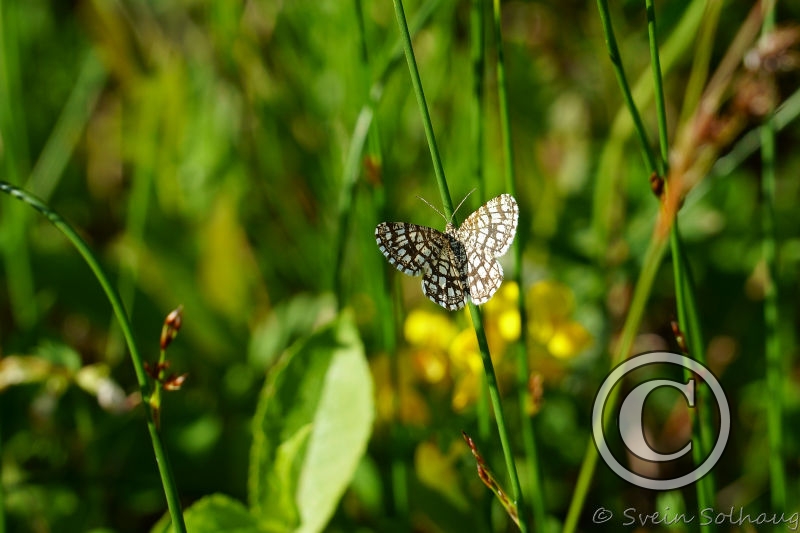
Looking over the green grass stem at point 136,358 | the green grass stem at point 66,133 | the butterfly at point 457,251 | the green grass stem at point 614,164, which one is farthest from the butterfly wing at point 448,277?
the green grass stem at point 66,133

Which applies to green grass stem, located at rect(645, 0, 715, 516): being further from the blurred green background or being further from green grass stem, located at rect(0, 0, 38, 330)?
green grass stem, located at rect(0, 0, 38, 330)

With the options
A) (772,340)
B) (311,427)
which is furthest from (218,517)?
(772,340)

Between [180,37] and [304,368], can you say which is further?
[180,37]

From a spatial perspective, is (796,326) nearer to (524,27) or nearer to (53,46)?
(524,27)

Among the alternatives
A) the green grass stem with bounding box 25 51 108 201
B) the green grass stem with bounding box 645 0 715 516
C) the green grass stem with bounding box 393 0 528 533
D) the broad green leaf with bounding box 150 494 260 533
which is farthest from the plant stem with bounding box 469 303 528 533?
the green grass stem with bounding box 25 51 108 201

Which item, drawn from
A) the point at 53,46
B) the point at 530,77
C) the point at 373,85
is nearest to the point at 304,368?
the point at 373,85

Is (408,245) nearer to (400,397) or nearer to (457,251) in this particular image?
(457,251)
